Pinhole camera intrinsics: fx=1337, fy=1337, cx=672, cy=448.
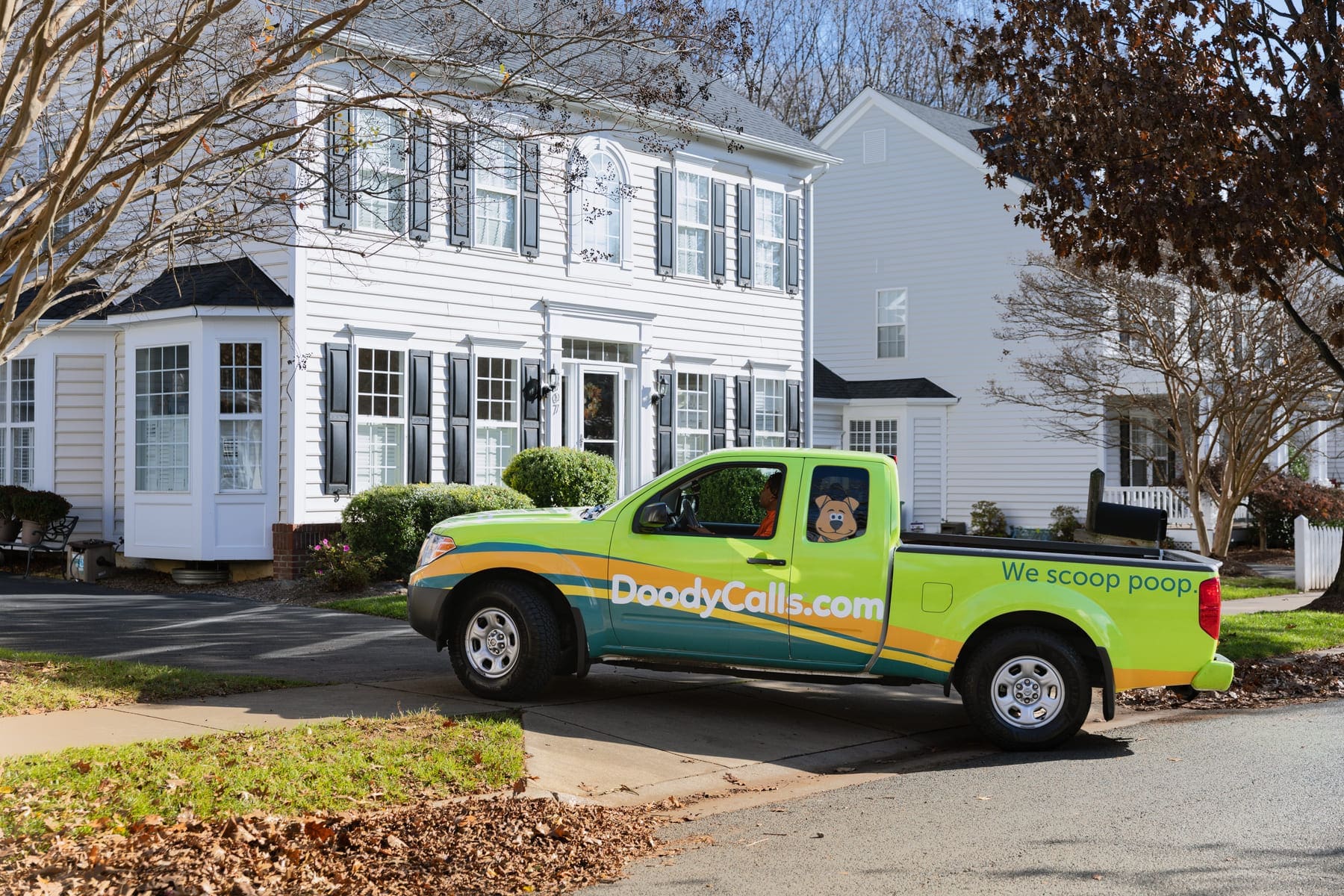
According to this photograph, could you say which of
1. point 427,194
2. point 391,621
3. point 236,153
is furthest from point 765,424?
point 236,153

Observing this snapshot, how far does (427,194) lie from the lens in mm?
18188

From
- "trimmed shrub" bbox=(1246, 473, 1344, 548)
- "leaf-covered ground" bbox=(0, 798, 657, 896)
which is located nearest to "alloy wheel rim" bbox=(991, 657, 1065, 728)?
"leaf-covered ground" bbox=(0, 798, 657, 896)

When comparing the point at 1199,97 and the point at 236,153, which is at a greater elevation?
the point at 1199,97

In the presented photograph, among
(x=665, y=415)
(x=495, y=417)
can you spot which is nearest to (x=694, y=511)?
(x=495, y=417)

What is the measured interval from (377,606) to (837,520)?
7241 millimetres

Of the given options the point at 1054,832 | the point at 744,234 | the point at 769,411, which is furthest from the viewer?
the point at 769,411

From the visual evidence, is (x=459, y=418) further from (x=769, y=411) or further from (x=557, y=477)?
(x=769, y=411)

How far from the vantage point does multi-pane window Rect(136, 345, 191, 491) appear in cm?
1725

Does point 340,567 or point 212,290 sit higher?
point 212,290

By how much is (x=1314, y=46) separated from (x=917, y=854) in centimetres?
1169

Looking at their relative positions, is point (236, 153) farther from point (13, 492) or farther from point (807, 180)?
point (807, 180)

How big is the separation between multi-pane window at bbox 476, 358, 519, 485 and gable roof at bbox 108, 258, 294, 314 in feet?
11.1

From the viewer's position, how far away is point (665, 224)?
22.0 meters

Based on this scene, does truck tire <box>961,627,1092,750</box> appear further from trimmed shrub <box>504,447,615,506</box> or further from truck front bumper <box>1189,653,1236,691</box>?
trimmed shrub <box>504,447,615,506</box>
